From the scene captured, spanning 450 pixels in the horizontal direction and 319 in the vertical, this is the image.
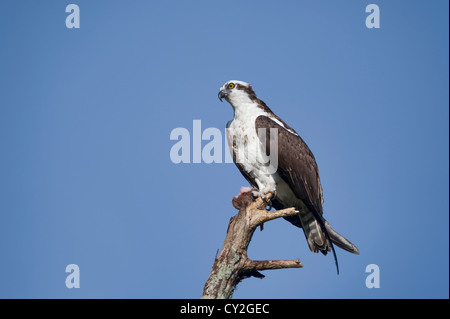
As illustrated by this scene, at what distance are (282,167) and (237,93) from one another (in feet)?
6.26

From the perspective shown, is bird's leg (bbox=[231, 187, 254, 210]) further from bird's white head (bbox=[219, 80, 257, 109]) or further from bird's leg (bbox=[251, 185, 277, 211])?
bird's white head (bbox=[219, 80, 257, 109])

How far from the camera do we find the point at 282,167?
31.2 feet

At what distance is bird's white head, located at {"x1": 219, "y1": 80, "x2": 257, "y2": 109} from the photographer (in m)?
10.4

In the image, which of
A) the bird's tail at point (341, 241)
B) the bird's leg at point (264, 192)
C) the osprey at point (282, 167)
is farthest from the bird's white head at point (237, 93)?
the bird's tail at point (341, 241)

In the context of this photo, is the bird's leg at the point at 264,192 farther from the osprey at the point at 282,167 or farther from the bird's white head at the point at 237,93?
the bird's white head at the point at 237,93

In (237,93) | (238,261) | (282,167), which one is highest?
(237,93)

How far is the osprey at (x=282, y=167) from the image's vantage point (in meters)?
9.50

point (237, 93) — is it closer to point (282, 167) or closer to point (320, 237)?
point (282, 167)

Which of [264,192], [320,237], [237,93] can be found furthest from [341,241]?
[237,93]

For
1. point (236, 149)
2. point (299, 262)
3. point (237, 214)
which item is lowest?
point (299, 262)

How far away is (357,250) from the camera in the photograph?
30.1 ft
